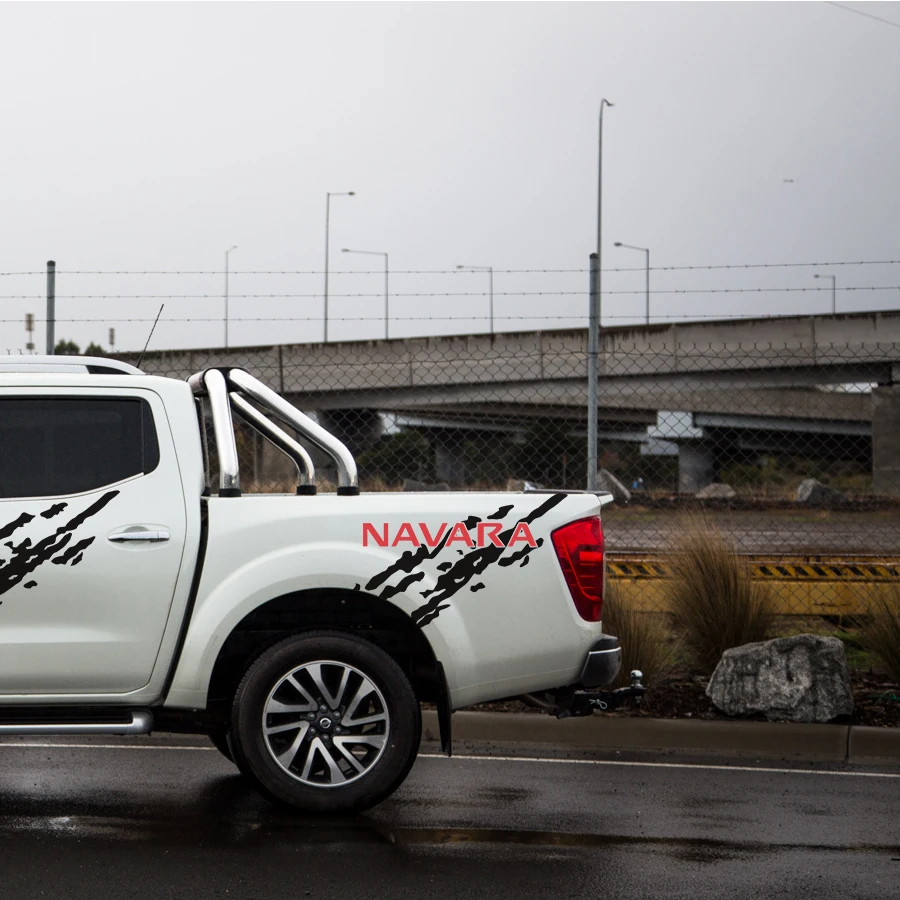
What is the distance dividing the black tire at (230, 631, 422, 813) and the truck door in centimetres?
51

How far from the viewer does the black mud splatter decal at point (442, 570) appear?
5977 mm

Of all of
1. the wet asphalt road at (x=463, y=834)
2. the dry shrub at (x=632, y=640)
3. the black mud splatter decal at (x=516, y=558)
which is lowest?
the wet asphalt road at (x=463, y=834)

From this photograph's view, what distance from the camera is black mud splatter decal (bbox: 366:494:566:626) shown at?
19.6 feet

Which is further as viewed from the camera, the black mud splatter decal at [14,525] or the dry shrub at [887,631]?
the dry shrub at [887,631]

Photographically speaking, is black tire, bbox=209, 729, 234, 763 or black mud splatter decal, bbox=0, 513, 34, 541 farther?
black tire, bbox=209, 729, 234, 763

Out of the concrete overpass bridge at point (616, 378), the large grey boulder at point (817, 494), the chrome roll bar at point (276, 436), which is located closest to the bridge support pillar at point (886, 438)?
the concrete overpass bridge at point (616, 378)

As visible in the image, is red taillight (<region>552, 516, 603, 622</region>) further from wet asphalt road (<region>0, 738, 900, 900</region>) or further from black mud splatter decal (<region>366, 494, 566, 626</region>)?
wet asphalt road (<region>0, 738, 900, 900</region>)

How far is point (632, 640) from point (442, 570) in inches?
118

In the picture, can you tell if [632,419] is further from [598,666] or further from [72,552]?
[72,552]

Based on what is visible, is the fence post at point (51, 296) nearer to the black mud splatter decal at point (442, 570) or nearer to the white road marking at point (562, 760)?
the white road marking at point (562, 760)

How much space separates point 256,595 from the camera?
588cm

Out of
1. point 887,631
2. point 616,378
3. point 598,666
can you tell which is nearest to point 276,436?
point 598,666

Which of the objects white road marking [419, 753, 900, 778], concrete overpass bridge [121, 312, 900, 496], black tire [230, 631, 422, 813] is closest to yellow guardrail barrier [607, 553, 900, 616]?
white road marking [419, 753, 900, 778]

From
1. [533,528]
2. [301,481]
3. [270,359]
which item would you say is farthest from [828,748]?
[270,359]
